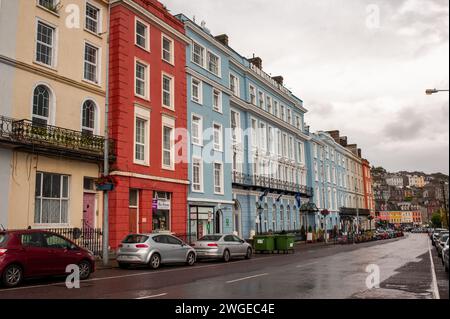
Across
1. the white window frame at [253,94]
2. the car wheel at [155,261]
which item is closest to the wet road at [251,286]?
the car wheel at [155,261]

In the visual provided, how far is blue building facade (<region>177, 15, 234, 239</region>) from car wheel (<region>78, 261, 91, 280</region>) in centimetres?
1353

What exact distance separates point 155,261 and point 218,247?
479cm

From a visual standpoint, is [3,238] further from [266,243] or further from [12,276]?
[266,243]

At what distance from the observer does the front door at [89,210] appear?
840 inches

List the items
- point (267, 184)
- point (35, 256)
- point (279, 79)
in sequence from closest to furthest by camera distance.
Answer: point (35, 256) < point (267, 184) < point (279, 79)

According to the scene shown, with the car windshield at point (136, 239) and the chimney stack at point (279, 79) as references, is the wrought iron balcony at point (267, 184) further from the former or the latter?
the car windshield at point (136, 239)

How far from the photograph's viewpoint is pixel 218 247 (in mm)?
21969

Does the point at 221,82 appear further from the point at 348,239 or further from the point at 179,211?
the point at 348,239

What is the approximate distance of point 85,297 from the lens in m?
10.4

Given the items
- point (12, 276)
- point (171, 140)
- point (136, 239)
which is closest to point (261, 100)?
point (171, 140)

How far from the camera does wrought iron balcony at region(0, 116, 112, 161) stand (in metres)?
17.6

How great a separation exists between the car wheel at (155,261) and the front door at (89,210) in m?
5.07
